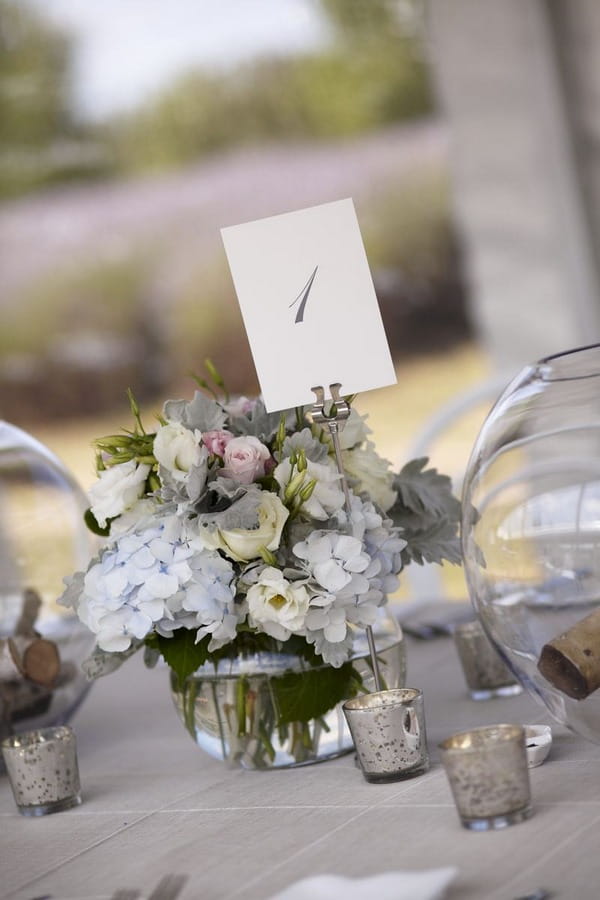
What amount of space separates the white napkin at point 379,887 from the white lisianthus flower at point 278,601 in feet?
0.72

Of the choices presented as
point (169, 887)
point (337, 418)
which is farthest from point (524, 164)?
point (169, 887)

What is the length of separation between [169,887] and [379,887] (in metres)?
0.14

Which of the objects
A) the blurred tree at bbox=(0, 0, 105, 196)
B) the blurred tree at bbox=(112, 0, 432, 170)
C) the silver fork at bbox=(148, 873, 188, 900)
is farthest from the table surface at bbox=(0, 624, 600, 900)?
the blurred tree at bbox=(0, 0, 105, 196)

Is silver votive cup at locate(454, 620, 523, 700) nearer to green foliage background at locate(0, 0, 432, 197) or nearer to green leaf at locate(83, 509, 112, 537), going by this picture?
green leaf at locate(83, 509, 112, 537)

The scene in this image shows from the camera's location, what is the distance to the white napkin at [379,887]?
0.61m

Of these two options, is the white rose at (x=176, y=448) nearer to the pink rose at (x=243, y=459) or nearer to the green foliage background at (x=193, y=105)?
the pink rose at (x=243, y=459)

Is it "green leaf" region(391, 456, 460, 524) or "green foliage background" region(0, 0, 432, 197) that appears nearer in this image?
"green leaf" region(391, 456, 460, 524)

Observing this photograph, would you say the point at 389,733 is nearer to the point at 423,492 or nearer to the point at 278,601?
the point at 278,601

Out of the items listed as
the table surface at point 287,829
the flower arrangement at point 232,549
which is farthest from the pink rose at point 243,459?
the table surface at point 287,829

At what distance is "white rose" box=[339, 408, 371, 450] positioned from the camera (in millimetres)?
973

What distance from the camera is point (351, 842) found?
2.44 ft

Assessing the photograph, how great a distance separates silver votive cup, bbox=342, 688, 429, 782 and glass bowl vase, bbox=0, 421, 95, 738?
0.35 meters

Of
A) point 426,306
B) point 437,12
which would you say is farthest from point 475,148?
point 426,306

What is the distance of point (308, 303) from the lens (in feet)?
3.02
